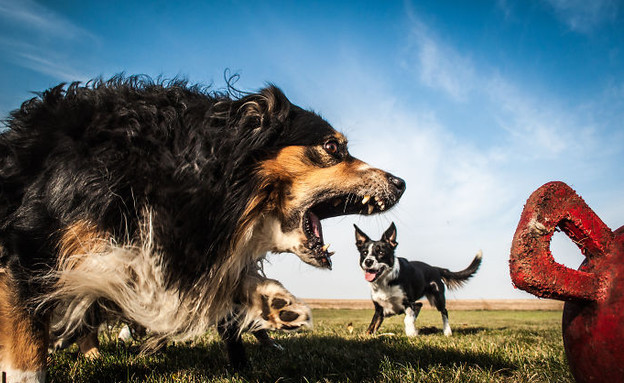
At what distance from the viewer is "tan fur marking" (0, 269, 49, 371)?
102 inches

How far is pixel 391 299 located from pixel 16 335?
22.1 ft

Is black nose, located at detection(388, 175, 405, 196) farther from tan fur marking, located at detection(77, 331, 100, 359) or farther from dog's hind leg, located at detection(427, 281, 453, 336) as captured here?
dog's hind leg, located at detection(427, 281, 453, 336)

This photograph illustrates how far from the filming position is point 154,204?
2.69m

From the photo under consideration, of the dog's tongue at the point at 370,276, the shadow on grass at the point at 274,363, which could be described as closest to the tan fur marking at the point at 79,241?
the shadow on grass at the point at 274,363

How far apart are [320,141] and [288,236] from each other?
72cm

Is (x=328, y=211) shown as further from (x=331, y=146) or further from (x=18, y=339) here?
(x=18, y=339)

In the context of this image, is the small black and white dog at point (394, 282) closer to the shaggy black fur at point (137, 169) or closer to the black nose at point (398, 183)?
the black nose at point (398, 183)

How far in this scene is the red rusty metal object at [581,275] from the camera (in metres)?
1.99

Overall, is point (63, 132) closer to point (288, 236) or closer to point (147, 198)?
point (147, 198)

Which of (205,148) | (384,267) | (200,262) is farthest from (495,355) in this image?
(384,267)

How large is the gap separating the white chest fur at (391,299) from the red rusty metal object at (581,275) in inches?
247

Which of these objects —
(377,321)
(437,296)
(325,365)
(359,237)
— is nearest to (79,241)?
(325,365)

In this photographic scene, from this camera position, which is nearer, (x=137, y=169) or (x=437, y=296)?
(x=137, y=169)

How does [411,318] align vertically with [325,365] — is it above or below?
above
